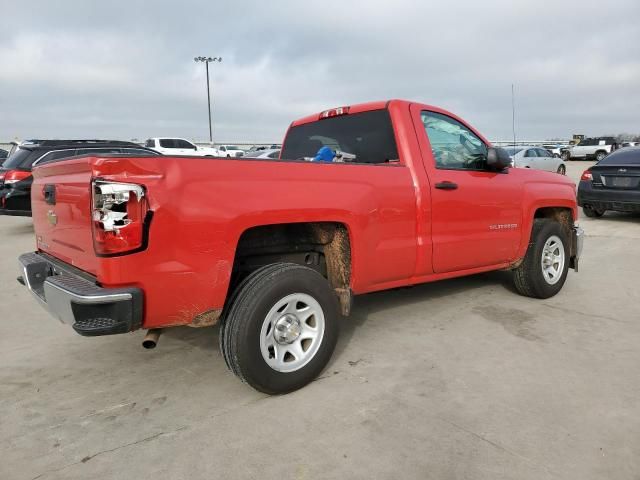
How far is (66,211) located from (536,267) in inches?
163

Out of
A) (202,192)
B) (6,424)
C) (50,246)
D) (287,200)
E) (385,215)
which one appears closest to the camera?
(202,192)

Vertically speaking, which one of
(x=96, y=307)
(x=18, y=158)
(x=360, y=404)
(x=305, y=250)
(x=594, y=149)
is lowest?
(x=360, y=404)

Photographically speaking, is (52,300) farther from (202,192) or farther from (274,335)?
(274,335)

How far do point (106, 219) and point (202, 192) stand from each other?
1.57ft

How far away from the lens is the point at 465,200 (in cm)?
390

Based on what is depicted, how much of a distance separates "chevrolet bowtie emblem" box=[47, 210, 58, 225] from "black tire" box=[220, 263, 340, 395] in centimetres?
121

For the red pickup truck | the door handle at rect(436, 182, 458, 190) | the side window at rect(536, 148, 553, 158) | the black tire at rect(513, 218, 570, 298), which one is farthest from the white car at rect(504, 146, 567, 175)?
the door handle at rect(436, 182, 458, 190)

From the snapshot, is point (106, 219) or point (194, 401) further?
point (194, 401)

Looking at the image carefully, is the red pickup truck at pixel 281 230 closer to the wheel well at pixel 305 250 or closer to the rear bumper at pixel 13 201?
the wheel well at pixel 305 250

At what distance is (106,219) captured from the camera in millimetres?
2285

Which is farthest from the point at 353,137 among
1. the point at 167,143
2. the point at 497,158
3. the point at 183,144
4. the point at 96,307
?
the point at 183,144

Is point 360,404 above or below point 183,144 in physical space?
below

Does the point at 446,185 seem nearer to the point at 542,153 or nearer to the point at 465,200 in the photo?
the point at 465,200

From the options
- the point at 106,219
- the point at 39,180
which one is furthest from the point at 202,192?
the point at 39,180
